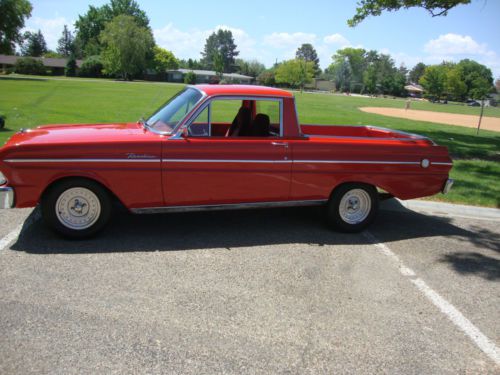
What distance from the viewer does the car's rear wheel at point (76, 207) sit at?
4.39 m

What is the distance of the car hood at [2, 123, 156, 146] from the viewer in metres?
4.35

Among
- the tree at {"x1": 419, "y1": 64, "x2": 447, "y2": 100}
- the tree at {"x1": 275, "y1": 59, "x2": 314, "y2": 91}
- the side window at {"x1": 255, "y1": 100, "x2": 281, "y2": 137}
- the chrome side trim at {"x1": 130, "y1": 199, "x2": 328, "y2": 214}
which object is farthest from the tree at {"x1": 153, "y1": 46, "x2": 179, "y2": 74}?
the chrome side trim at {"x1": 130, "y1": 199, "x2": 328, "y2": 214}

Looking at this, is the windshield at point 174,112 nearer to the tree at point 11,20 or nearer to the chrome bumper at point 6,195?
the chrome bumper at point 6,195

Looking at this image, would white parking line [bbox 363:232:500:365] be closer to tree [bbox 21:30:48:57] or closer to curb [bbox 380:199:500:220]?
curb [bbox 380:199:500:220]

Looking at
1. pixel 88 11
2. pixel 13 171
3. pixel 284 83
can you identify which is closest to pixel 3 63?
pixel 88 11

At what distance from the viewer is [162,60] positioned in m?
93.1

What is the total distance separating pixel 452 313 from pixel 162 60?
96397mm

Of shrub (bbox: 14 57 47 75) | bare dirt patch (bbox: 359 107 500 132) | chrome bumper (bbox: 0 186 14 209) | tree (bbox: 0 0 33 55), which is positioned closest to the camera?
chrome bumper (bbox: 0 186 14 209)

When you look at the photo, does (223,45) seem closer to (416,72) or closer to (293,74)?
(293,74)

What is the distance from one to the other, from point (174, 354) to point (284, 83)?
121847 mm

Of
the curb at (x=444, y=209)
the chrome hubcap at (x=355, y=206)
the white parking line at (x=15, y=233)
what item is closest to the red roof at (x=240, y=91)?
the chrome hubcap at (x=355, y=206)

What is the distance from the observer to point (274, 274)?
4180mm

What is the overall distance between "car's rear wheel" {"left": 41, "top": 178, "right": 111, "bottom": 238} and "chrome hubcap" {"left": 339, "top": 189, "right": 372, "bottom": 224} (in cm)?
289

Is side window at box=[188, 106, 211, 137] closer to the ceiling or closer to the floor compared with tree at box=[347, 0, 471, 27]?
closer to the floor
